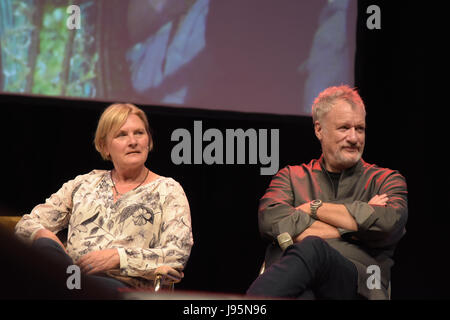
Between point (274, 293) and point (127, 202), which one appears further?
point (127, 202)

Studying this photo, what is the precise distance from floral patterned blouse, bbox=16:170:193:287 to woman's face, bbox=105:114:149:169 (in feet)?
0.45

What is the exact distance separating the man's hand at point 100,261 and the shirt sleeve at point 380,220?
1.08 m

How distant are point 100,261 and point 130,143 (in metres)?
0.60

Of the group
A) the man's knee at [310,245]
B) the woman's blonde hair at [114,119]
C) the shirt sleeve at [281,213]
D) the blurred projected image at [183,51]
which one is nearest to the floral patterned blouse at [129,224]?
the woman's blonde hair at [114,119]

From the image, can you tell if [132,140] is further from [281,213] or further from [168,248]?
[281,213]

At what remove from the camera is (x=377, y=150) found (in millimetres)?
4078

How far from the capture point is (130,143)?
2.79 metres

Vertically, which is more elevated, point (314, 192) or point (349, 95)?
point (349, 95)

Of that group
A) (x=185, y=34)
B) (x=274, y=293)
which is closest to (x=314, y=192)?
(x=274, y=293)

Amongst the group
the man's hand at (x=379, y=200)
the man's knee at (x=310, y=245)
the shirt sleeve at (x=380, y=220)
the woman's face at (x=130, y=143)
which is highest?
the woman's face at (x=130, y=143)

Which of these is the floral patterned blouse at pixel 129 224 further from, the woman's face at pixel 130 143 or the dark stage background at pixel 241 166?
the dark stage background at pixel 241 166

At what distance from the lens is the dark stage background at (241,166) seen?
3.64 metres

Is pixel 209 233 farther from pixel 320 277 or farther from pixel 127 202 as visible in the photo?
pixel 320 277

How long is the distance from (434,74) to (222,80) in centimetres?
145
